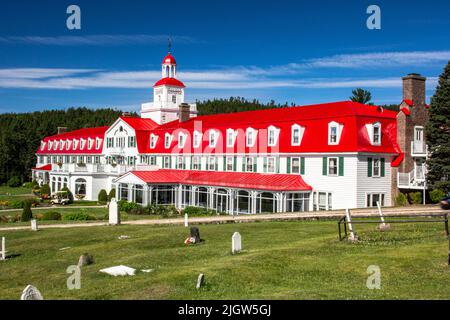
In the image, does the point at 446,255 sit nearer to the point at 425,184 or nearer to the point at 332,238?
the point at 332,238

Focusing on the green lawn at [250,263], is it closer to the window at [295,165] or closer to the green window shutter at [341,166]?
the green window shutter at [341,166]

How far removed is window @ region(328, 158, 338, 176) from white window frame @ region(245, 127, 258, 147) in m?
8.79

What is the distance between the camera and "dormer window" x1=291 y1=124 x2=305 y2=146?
4212cm

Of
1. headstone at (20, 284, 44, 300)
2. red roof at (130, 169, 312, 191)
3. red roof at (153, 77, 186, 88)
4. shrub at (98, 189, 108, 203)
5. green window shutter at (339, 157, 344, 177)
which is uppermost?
red roof at (153, 77, 186, 88)

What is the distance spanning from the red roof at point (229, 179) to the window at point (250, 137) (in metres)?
2.72

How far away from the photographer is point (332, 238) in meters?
21.8

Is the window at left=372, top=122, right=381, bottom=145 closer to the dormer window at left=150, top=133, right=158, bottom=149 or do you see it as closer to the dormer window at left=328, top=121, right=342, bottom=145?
the dormer window at left=328, top=121, right=342, bottom=145

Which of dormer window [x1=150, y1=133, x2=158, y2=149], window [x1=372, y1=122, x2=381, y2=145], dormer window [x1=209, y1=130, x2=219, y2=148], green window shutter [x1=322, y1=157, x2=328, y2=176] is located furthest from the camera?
dormer window [x1=150, y1=133, x2=158, y2=149]

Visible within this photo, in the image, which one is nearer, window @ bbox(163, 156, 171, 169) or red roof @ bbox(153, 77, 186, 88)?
window @ bbox(163, 156, 171, 169)

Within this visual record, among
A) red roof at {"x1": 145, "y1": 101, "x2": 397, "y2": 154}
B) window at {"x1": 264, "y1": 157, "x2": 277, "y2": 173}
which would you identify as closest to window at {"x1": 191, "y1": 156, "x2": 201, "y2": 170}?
red roof at {"x1": 145, "y1": 101, "x2": 397, "y2": 154}

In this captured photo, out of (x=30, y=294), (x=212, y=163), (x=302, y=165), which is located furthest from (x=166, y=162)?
(x=30, y=294)

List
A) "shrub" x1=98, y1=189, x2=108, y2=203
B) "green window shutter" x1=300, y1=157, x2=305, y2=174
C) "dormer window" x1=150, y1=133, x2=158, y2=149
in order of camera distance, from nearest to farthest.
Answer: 1. "green window shutter" x1=300, y1=157, x2=305, y2=174
2. "shrub" x1=98, y1=189, x2=108, y2=203
3. "dormer window" x1=150, y1=133, x2=158, y2=149
